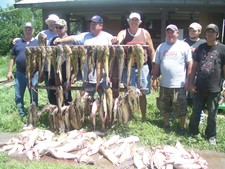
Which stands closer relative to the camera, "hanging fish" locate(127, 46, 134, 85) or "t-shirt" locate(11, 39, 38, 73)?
"hanging fish" locate(127, 46, 134, 85)

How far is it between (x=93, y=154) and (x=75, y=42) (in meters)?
2.11

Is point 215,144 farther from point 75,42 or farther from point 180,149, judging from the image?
point 75,42

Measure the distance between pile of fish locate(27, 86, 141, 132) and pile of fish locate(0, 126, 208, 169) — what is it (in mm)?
242

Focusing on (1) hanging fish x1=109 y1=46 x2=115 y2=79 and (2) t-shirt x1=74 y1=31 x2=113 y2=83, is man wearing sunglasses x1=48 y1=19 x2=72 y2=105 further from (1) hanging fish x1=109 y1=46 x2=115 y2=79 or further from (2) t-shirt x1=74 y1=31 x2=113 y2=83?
(1) hanging fish x1=109 y1=46 x2=115 y2=79

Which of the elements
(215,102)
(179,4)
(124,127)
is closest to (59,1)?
(179,4)

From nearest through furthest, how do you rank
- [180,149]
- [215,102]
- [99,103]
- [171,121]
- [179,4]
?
[180,149] → [215,102] → [99,103] → [171,121] → [179,4]

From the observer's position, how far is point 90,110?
6242 millimetres

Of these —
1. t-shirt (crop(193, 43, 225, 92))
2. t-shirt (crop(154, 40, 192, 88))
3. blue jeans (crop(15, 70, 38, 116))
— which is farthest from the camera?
blue jeans (crop(15, 70, 38, 116))

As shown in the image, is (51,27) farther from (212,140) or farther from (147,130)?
(212,140)

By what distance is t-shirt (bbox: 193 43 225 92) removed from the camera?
5430mm

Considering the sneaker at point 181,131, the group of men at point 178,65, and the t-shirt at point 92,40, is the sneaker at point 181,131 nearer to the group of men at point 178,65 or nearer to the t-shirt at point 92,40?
the group of men at point 178,65

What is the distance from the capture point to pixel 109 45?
228 inches

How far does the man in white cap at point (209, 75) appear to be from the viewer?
17.8ft

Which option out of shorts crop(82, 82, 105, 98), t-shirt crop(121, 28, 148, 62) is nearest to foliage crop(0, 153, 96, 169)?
shorts crop(82, 82, 105, 98)
